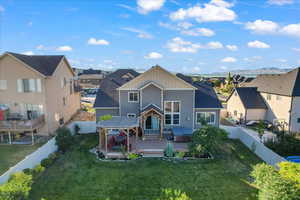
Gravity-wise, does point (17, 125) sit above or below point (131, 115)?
below

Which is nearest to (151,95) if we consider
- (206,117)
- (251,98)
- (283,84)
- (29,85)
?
(206,117)

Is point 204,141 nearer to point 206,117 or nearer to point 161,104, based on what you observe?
point 206,117

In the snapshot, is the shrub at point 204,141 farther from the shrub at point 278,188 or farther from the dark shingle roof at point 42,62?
the dark shingle roof at point 42,62

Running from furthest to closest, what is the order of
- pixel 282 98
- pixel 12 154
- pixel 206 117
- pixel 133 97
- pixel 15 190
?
pixel 282 98 → pixel 206 117 → pixel 133 97 → pixel 12 154 → pixel 15 190

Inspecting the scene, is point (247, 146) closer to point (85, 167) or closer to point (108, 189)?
point (108, 189)

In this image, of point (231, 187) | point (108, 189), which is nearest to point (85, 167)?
point (108, 189)

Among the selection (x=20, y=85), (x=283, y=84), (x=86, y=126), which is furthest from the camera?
(x=283, y=84)

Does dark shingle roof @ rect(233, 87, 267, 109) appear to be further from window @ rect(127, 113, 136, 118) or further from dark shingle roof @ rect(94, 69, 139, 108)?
dark shingle roof @ rect(94, 69, 139, 108)
